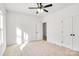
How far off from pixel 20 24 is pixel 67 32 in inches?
143

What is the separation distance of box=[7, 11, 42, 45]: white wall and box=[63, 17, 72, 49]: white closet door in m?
3.19

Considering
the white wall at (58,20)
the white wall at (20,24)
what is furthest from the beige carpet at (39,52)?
the white wall at (20,24)

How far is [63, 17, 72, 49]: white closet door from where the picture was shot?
4965 mm

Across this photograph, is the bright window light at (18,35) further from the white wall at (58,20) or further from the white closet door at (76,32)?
the white closet door at (76,32)

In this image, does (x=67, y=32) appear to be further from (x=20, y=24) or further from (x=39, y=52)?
(x=20, y=24)

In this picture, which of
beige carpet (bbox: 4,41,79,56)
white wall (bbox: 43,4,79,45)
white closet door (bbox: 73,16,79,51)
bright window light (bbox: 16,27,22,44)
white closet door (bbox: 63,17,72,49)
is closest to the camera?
beige carpet (bbox: 4,41,79,56)

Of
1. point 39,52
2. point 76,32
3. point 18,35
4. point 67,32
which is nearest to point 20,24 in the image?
point 18,35

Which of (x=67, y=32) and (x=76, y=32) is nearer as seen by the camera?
(x=76, y=32)

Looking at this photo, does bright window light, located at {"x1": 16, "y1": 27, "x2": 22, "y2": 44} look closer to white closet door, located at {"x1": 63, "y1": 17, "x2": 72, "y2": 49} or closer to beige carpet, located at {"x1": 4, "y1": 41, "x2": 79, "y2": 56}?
beige carpet, located at {"x1": 4, "y1": 41, "x2": 79, "y2": 56}

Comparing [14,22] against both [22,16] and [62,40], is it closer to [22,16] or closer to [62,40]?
[22,16]

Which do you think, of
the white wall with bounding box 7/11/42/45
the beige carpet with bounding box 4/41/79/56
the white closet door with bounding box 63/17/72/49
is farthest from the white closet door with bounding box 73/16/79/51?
the white wall with bounding box 7/11/42/45

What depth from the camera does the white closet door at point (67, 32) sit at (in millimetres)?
4965

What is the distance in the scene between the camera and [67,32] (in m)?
5.16

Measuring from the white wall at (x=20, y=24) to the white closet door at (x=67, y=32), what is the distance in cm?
319
